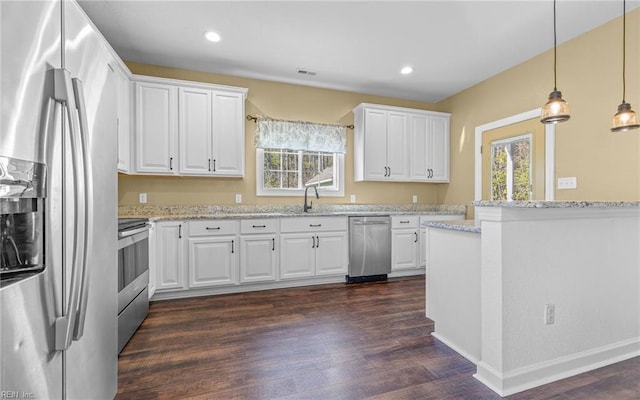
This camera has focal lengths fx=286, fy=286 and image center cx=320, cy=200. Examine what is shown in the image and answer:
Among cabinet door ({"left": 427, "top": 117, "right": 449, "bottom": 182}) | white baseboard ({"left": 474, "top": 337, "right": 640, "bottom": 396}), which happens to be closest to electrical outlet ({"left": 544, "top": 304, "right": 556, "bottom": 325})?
white baseboard ({"left": 474, "top": 337, "right": 640, "bottom": 396})

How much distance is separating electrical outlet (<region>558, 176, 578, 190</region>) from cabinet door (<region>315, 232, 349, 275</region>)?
2.43m

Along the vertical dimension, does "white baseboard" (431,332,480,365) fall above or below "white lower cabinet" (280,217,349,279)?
below

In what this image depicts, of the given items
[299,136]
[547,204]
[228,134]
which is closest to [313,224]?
[299,136]

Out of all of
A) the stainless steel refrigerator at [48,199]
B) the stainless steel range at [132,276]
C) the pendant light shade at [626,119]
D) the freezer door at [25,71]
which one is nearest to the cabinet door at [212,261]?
the stainless steel range at [132,276]

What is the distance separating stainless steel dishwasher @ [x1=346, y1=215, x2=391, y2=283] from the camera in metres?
3.77

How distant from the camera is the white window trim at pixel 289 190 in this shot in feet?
13.2

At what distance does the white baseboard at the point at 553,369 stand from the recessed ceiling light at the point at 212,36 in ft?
11.8

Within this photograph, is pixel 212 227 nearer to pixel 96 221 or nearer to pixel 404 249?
pixel 96 221

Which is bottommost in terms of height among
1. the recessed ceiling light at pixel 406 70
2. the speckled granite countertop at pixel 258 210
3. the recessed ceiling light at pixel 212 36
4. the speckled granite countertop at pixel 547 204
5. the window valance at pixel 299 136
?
the speckled granite countertop at pixel 258 210

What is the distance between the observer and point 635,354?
6.57ft

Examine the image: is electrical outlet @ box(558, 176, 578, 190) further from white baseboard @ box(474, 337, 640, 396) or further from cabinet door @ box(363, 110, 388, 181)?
cabinet door @ box(363, 110, 388, 181)

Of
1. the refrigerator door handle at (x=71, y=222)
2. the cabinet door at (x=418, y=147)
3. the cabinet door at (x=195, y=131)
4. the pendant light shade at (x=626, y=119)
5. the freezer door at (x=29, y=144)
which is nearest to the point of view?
the freezer door at (x=29, y=144)

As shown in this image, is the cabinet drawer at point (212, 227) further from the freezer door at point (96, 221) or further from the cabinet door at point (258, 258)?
the freezer door at point (96, 221)

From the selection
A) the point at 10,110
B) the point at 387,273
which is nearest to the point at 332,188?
the point at 387,273
